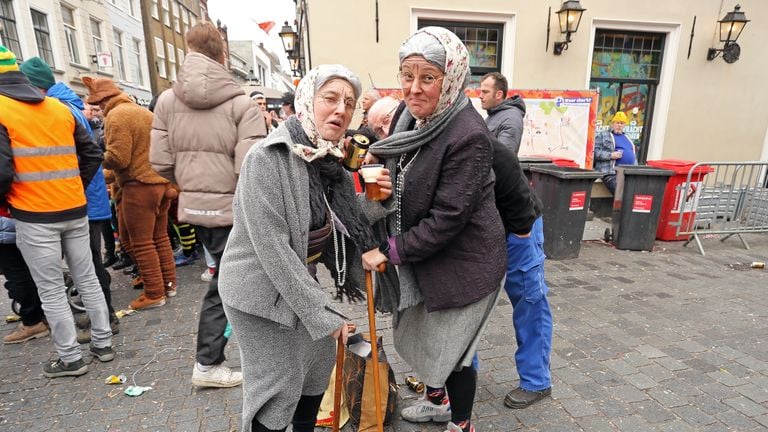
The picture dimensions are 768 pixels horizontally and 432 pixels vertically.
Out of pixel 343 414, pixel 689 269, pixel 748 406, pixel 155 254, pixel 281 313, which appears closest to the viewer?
pixel 281 313

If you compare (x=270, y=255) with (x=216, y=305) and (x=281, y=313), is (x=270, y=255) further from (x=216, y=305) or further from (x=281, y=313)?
(x=216, y=305)

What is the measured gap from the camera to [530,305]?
2469 mm

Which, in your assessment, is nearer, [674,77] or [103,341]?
[103,341]

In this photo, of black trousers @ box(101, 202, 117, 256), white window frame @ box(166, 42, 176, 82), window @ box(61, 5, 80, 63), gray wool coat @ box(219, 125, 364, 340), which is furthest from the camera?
white window frame @ box(166, 42, 176, 82)

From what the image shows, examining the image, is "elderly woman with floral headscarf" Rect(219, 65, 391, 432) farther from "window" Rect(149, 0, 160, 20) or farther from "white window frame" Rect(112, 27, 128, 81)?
"window" Rect(149, 0, 160, 20)

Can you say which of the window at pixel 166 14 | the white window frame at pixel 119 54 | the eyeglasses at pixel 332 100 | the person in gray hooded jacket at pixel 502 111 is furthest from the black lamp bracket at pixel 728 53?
the window at pixel 166 14

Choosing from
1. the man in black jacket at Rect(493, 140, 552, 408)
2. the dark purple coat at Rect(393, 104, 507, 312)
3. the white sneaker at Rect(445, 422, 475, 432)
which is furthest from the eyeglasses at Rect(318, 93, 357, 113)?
the white sneaker at Rect(445, 422, 475, 432)

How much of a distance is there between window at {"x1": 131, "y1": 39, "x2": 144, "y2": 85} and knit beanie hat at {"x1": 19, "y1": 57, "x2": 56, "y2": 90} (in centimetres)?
2529

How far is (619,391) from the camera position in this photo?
108 inches

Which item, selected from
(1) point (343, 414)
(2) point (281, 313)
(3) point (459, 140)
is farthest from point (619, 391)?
(2) point (281, 313)

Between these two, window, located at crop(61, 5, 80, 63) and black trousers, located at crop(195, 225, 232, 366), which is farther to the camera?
window, located at crop(61, 5, 80, 63)

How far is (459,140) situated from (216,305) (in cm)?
193

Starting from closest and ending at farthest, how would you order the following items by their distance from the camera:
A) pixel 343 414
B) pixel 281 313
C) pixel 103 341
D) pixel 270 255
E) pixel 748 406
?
1. pixel 270 255
2. pixel 281 313
3. pixel 343 414
4. pixel 748 406
5. pixel 103 341

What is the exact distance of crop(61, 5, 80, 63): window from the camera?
17891 mm
